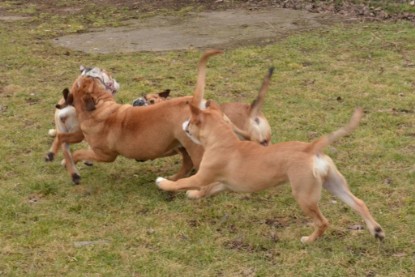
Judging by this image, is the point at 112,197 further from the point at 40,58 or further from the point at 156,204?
the point at 40,58

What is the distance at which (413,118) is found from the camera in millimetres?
7105

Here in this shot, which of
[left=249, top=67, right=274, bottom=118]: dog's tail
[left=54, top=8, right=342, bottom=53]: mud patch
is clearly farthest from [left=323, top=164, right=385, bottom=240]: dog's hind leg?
[left=54, top=8, right=342, bottom=53]: mud patch

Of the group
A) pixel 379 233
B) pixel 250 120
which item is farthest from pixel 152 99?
pixel 379 233

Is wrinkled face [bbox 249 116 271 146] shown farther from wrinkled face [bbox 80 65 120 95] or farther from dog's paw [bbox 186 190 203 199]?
wrinkled face [bbox 80 65 120 95]

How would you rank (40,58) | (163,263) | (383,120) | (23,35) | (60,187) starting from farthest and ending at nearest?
(23,35), (40,58), (383,120), (60,187), (163,263)

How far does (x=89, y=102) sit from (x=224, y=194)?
4.62 ft

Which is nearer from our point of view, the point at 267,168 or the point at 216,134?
the point at 267,168

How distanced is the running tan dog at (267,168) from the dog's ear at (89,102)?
0.94 m

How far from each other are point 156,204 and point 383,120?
2956 mm

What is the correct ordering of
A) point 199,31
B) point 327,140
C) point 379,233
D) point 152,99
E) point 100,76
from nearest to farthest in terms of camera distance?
point 327,140, point 379,233, point 100,76, point 152,99, point 199,31

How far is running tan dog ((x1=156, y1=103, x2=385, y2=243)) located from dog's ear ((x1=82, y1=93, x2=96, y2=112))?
0.94 meters

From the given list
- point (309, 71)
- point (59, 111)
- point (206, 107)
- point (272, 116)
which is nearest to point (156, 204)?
point (206, 107)

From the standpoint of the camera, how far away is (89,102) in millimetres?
5645

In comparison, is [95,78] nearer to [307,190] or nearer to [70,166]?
[70,166]
